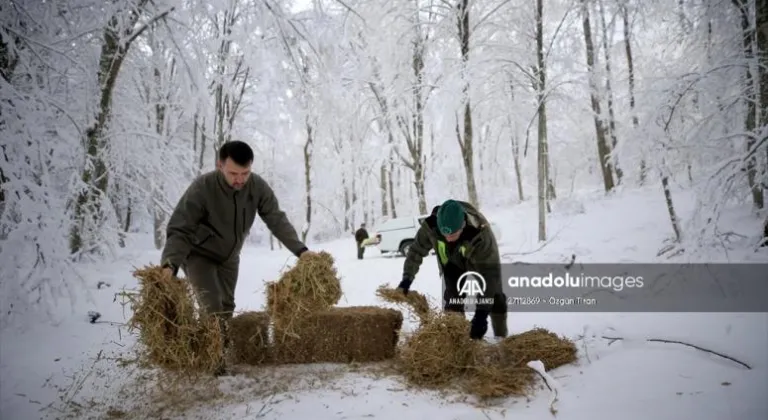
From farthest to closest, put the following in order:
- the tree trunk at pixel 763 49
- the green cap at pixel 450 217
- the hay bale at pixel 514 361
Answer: the tree trunk at pixel 763 49 < the green cap at pixel 450 217 < the hay bale at pixel 514 361

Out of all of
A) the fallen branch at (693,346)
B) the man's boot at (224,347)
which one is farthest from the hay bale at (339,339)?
the fallen branch at (693,346)

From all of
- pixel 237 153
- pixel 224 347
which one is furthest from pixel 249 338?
pixel 237 153

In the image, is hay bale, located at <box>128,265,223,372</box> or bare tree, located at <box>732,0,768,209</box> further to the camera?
bare tree, located at <box>732,0,768,209</box>

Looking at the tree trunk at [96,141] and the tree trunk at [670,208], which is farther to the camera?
the tree trunk at [670,208]

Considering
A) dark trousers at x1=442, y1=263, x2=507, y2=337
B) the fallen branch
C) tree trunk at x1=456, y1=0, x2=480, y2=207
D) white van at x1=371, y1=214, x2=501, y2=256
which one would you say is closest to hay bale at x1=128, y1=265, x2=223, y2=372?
dark trousers at x1=442, y1=263, x2=507, y2=337

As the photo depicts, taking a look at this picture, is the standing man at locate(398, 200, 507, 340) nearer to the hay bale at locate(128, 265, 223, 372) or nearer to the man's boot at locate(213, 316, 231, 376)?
the man's boot at locate(213, 316, 231, 376)

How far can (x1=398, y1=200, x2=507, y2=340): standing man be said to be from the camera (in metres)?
3.45

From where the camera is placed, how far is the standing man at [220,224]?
312 centimetres

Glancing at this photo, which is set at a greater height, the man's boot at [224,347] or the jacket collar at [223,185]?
the jacket collar at [223,185]

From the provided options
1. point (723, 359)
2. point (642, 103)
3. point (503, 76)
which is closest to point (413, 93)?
point (503, 76)

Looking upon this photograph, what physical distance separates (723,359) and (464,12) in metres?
8.91

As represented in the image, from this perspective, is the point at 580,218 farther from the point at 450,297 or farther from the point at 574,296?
the point at 450,297

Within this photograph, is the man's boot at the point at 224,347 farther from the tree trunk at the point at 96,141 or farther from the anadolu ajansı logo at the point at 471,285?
the tree trunk at the point at 96,141

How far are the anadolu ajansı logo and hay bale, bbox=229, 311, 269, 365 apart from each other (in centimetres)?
192
